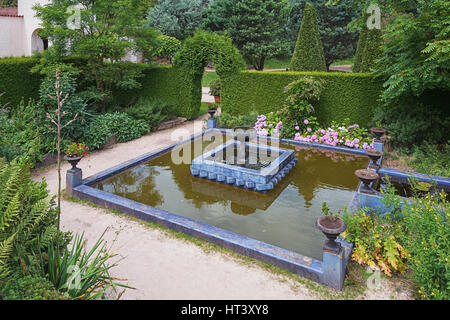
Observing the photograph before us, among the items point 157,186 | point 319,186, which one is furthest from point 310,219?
point 157,186

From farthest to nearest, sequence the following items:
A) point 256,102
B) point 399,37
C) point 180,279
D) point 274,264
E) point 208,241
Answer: point 256,102 < point 399,37 < point 208,241 < point 274,264 < point 180,279

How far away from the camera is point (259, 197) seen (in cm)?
687

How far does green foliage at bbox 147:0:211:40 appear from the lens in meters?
26.9

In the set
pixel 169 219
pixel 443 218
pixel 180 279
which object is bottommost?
pixel 180 279

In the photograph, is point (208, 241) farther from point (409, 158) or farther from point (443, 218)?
point (409, 158)

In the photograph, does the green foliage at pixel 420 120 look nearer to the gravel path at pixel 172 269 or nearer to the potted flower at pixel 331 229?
the potted flower at pixel 331 229

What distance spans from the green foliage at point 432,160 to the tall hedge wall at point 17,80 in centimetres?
1184

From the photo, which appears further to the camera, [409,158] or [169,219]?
[409,158]

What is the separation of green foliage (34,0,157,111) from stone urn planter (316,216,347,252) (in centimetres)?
945

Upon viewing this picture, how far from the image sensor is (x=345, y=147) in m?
9.99

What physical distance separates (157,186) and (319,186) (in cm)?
372

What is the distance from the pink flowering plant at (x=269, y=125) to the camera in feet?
37.1

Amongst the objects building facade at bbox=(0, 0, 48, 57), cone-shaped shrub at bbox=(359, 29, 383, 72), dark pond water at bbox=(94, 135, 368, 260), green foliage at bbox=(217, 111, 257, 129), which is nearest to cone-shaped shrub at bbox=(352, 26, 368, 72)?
cone-shaped shrub at bbox=(359, 29, 383, 72)

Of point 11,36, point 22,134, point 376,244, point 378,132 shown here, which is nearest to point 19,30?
→ point 11,36
